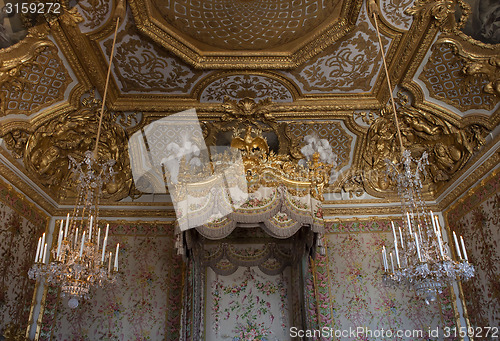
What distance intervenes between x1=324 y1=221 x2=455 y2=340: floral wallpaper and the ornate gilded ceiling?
1.28 metres

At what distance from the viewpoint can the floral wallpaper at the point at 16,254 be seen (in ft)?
16.5

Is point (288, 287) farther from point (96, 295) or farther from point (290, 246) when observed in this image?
point (96, 295)

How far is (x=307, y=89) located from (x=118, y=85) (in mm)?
2644

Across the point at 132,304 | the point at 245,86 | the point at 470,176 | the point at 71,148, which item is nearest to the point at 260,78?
the point at 245,86

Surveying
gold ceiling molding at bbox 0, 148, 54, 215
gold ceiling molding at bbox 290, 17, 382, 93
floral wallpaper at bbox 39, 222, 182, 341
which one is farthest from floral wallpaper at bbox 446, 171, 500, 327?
gold ceiling molding at bbox 0, 148, 54, 215

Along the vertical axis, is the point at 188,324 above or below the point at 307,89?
below

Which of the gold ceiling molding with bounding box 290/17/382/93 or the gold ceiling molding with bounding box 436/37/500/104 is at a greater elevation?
the gold ceiling molding with bounding box 290/17/382/93

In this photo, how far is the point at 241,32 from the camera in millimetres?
4664

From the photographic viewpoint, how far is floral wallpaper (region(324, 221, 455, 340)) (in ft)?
19.1

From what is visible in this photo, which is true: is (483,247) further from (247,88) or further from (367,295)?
(247,88)

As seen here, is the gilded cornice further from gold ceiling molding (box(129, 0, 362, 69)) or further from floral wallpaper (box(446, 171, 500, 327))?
gold ceiling molding (box(129, 0, 362, 69))

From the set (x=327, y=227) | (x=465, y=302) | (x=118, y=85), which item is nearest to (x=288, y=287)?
(x=327, y=227)

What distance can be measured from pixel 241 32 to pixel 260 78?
31.6 inches

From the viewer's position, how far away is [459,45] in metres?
4.53
